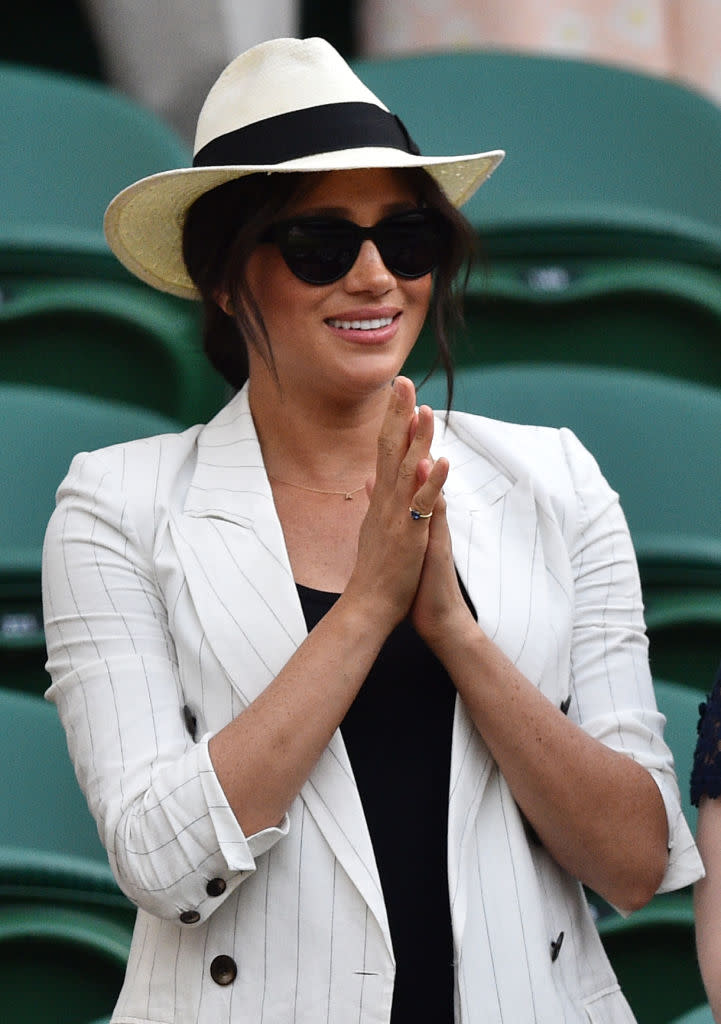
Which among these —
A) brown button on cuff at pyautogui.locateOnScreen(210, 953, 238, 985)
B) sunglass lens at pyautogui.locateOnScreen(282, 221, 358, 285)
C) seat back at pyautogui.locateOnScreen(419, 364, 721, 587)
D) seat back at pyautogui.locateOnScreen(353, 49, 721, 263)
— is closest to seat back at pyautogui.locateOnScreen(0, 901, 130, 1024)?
brown button on cuff at pyautogui.locateOnScreen(210, 953, 238, 985)

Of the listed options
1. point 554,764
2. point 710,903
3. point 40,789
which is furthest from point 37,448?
point 710,903

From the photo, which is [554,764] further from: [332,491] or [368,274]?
[368,274]

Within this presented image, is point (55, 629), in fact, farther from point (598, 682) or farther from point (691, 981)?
point (691, 981)

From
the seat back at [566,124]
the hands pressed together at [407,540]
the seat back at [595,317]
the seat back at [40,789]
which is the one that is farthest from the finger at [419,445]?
the seat back at [566,124]

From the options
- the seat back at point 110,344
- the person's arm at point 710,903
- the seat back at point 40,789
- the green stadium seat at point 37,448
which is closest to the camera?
the person's arm at point 710,903

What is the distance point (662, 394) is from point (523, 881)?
124 centimetres

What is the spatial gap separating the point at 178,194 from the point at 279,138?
0.14m

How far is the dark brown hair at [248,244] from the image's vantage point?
1648mm

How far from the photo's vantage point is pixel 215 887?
1468 millimetres

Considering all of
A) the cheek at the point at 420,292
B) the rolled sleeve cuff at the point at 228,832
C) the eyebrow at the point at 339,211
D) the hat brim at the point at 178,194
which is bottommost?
the rolled sleeve cuff at the point at 228,832

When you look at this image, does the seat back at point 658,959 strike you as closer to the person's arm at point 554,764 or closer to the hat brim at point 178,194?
the person's arm at point 554,764

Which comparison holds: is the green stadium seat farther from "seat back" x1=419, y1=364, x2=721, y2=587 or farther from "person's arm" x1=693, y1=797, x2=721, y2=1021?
"person's arm" x1=693, y1=797, x2=721, y2=1021

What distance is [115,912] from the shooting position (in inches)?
71.2

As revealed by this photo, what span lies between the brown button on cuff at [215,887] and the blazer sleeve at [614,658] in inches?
14.8
